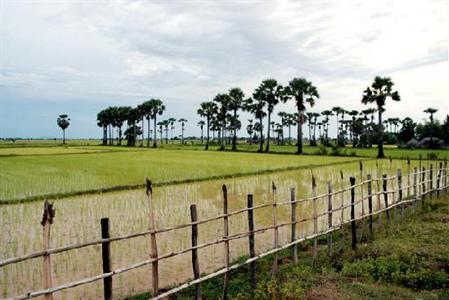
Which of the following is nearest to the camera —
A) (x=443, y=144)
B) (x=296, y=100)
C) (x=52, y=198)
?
(x=52, y=198)

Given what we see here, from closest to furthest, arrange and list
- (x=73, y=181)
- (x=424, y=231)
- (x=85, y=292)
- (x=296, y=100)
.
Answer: (x=85, y=292) → (x=424, y=231) → (x=73, y=181) → (x=296, y=100)

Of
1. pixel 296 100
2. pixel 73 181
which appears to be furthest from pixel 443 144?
pixel 73 181

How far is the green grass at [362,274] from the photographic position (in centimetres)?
576

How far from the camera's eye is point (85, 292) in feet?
20.3

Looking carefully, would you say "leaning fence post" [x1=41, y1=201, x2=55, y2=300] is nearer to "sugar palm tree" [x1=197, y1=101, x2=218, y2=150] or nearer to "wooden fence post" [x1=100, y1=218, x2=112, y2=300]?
"wooden fence post" [x1=100, y1=218, x2=112, y2=300]

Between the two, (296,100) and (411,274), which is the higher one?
(296,100)

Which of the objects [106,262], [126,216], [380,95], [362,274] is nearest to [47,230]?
[106,262]

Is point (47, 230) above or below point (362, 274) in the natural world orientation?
above

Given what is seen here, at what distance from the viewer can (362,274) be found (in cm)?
648

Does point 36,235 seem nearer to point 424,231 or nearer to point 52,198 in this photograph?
point 52,198

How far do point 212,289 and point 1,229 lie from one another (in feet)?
19.6

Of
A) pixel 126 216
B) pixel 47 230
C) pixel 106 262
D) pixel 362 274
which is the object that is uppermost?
pixel 47 230

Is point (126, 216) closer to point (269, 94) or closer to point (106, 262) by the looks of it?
point (106, 262)

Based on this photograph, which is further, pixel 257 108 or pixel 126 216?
pixel 257 108
